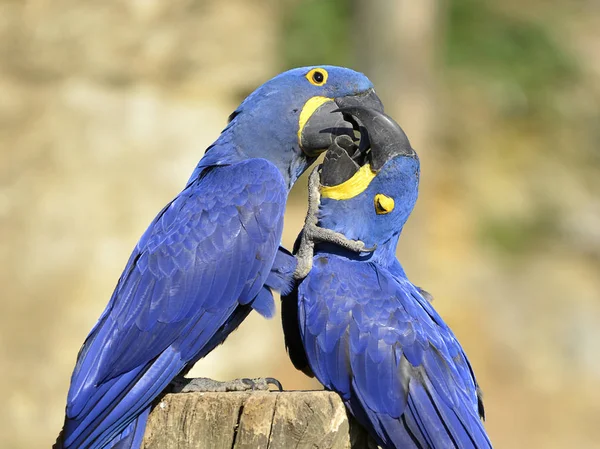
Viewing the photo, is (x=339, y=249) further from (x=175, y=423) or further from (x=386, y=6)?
(x=386, y=6)

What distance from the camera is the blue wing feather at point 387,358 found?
2754mm

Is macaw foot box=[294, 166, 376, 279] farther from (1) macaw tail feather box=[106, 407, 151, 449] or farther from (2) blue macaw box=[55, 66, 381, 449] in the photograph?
(1) macaw tail feather box=[106, 407, 151, 449]

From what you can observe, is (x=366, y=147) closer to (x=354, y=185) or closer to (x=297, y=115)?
(x=354, y=185)

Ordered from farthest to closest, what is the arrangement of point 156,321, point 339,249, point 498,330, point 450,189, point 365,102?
point 450,189 → point 498,330 → point 365,102 → point 339,249 → point 156,321

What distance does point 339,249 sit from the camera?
3.15 metres

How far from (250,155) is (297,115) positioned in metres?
0.23

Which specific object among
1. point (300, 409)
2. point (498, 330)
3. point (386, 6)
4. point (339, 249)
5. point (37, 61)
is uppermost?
point (386, 6)

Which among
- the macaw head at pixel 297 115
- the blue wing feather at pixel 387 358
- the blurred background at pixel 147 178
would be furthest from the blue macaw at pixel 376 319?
the blurred background at pixel 147 178

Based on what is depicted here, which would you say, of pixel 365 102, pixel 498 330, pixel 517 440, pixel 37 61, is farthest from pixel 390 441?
pixel 498 330

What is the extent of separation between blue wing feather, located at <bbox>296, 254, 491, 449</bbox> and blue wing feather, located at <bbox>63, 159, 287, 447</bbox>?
0.74 feet

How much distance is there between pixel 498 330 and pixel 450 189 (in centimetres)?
164

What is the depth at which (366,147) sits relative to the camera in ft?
10.5

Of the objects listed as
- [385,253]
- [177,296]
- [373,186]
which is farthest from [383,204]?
[177,296]

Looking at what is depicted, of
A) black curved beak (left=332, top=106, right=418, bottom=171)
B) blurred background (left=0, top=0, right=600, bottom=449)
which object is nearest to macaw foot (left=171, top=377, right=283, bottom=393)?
black curved beak (left=332, top=106, right=418, bottom=171)
